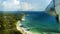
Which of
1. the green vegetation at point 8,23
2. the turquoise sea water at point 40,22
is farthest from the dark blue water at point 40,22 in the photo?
the green vegetation at point 8,23

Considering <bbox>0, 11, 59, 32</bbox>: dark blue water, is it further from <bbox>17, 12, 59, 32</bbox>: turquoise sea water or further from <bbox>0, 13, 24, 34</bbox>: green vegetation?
<bbox>0, 13, 24, 34</bbox>: green vegetation

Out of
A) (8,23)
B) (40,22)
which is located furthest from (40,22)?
(8,23)

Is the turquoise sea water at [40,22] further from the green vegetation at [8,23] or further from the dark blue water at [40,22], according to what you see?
the green vegetation at [8,23]

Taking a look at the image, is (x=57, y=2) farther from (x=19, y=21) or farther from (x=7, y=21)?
(x=7, y=21)

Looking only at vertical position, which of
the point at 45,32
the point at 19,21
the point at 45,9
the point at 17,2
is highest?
the point at 17,2

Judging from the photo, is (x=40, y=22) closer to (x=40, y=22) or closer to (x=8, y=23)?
(x=40, y=22)

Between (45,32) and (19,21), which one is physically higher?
(19,21)

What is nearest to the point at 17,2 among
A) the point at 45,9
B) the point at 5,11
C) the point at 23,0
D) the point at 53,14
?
the point at 23,0

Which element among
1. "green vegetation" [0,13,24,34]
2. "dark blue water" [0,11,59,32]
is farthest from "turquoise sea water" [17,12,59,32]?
"green vegetation" [0,13,24,34]
